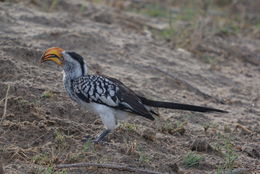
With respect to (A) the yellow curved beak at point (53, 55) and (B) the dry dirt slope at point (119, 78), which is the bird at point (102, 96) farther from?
(B) the dry dirt slope at point (119, 78)

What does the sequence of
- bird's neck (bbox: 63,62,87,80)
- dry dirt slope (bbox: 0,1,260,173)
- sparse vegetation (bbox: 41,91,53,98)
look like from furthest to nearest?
sparse vegetation (bbox: 41,91,53,98) → bird's neck (bbox: 63,62,87,80) → dry dirt slope (bbox: 0,1,260,173)

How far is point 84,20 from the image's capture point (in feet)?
27.2

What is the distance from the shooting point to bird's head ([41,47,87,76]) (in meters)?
4.89

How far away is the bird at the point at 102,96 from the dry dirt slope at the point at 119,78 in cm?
23

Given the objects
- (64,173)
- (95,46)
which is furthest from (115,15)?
(64,173)

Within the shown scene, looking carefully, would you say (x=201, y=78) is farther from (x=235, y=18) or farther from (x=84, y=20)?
(x=235, y=18)

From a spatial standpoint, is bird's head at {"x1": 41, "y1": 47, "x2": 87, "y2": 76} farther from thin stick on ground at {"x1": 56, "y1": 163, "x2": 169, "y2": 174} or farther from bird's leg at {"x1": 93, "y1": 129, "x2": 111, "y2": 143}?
thin stick on ground at {"x1": 56, "y1": 163, "x2": 169, "y2": 174}

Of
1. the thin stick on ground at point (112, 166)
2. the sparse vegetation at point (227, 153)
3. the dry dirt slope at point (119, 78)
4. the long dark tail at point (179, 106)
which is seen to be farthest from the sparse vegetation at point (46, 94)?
the sparse vegetation at point (227, 153)

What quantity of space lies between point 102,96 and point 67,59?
456 mm

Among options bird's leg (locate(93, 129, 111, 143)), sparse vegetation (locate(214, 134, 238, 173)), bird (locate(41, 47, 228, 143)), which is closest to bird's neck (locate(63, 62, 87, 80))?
bird (locate(41, 47, 228, 143))

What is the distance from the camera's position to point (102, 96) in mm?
4797

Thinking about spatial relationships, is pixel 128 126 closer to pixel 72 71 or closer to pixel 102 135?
pixel 102 135

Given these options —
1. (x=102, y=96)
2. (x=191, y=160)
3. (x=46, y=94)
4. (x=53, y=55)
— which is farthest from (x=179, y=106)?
→ (x=46, y=94)

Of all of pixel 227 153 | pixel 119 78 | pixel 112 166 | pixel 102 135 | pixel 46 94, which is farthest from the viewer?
pixel 119 78
